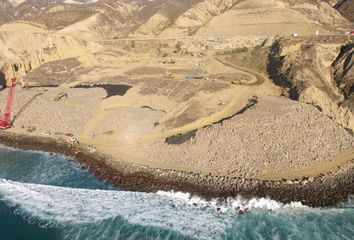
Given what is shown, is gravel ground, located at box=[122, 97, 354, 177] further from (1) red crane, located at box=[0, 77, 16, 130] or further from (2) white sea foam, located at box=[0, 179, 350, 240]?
(1) red crane, located at box=[0, 77, 16, 130]

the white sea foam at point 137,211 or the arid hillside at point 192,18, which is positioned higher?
the white sea foam at point 137,211

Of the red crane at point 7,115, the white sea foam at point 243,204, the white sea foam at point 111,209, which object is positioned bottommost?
the red crane at point 7,115

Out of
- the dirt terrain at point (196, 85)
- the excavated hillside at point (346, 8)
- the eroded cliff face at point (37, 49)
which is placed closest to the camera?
the dirt terrain at point (196, 85)

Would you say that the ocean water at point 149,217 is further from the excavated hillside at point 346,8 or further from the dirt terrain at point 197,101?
the excavated hillside at point 346,8

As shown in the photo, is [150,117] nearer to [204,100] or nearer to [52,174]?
[204,100]

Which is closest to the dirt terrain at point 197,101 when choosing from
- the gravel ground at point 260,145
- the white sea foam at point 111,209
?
the gravel ground at point 260,145

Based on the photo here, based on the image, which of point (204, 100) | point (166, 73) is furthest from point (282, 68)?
point (166, 73)
